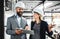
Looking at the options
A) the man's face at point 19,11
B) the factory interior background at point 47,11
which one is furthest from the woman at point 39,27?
the man's face at point 19,11

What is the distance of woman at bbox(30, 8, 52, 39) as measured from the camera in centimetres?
635

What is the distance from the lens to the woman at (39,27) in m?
6.35

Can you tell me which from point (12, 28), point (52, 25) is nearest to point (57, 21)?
point (52, 25)

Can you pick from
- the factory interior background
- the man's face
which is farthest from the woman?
the man's face

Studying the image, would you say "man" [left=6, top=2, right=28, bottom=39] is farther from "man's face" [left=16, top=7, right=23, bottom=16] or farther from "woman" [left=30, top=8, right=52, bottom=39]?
"woman" [left=30, top=8, right=52, bottom=39]

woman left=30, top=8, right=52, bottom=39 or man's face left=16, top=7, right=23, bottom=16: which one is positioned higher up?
man's face left=16, top=7, right=23, bottom=16

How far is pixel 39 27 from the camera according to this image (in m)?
6.37

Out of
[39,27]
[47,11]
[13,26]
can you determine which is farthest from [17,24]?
[47,11]

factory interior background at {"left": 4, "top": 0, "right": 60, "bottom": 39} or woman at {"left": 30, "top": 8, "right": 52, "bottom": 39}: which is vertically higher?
factory interior background at {"left": 4, "top": 0, "right": 60, "bottom": 39}

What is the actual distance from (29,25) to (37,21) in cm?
15

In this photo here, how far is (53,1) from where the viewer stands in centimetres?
636

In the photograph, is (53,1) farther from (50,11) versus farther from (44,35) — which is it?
(44,35)

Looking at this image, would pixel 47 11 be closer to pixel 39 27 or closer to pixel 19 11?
pixel 39 27

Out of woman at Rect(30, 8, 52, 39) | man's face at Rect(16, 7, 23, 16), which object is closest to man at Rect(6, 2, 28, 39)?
man's face at Rect(16, 7, 23, 16)
